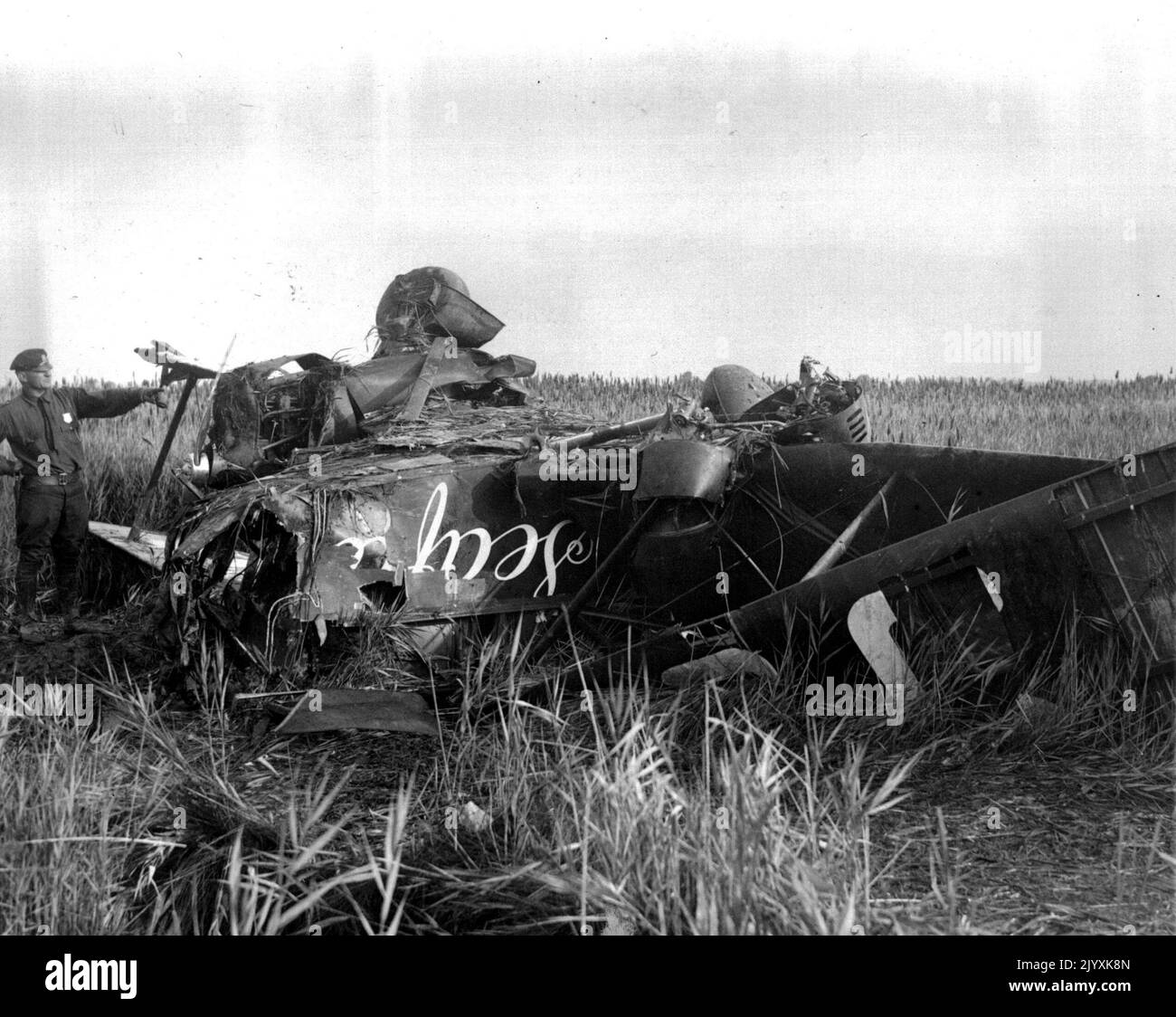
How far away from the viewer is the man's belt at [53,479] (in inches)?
349

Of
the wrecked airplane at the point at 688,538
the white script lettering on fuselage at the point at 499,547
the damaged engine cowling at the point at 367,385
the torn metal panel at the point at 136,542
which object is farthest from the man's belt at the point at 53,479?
the white script lettering on fuselage at the point at 499,547

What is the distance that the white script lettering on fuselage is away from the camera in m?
7.04

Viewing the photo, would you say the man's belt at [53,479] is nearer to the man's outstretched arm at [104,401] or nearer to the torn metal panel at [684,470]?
the man's outstretched arm at [104,401]

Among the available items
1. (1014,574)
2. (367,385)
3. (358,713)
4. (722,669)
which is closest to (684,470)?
(722,669)

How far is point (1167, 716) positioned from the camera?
17.3ft

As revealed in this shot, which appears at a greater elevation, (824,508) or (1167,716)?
(824,508)

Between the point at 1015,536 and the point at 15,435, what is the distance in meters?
6.46

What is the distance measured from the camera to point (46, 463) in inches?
347

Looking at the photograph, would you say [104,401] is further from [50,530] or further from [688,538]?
[688,538]

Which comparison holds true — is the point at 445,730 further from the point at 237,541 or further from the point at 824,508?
the point at 824,508

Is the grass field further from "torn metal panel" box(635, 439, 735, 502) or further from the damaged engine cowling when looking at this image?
the damaged engine cowling
